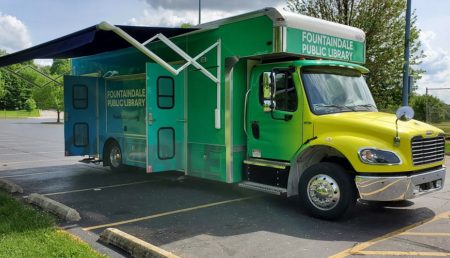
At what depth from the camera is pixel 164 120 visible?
894cm

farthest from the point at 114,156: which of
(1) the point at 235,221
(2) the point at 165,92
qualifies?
(1) the point at 235,221

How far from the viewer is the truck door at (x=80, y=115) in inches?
458

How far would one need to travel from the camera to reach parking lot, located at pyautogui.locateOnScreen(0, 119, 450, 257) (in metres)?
5.52

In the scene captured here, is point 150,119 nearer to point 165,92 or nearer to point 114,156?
point 165,92

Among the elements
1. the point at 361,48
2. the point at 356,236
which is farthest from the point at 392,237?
the point at 361,48

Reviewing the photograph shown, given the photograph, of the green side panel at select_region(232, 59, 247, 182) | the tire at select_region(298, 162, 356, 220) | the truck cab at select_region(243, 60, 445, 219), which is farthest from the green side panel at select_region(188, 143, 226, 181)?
the tire at select_region(298, 162, 356, 220)

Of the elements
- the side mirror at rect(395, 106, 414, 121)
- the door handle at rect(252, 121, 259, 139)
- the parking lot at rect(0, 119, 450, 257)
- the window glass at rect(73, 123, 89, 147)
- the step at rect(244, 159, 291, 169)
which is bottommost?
the parking lot at rect(0, 119, 450, 257)

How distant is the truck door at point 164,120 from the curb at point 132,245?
307 cm

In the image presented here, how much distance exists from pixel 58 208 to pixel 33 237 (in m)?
1.43

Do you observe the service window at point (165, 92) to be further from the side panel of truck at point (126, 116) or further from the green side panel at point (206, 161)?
the side panel of truck at point (126, 116)

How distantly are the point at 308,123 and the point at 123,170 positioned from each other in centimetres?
626

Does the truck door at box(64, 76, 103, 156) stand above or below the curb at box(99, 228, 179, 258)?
above

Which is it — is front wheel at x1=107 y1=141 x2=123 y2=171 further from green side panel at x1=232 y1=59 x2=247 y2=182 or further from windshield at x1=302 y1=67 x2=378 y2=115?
windshield at x1=302 y1=67 x2=378 y2=115

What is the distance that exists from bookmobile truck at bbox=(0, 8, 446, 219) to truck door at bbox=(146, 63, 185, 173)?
0.02m
